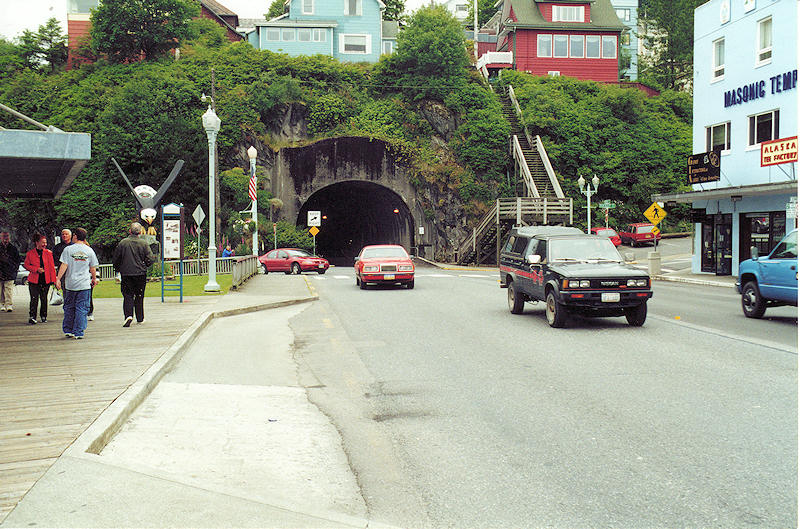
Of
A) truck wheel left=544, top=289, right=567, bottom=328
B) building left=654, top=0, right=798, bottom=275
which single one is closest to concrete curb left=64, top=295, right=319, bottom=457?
truck wheel left=544, top=289, right=567, bottom=328

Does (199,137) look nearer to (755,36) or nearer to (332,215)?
(332,215)

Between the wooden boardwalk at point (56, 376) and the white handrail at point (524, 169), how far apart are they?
114 ft

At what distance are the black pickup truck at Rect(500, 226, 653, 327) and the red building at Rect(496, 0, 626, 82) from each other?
48.6 meters

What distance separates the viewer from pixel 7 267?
16.9 metres

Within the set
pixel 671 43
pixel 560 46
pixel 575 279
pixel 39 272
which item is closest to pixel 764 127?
pixel 575 279

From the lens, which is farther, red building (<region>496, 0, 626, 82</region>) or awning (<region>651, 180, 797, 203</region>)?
red building (<region>496, 0, 626, 82</region>)

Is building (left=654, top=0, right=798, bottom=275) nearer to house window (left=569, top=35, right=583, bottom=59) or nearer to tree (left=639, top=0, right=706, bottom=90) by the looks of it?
house window (left=569, top=35, right=583, bottom=59)

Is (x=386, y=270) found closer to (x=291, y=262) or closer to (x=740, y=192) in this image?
(x=740, y=192)

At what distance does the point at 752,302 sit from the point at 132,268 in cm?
1284

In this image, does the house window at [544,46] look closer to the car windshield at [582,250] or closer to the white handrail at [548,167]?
the white handrail at [548,167]

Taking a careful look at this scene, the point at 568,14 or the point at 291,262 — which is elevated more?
the point at 568,14

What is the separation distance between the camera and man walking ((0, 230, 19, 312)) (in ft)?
53.9

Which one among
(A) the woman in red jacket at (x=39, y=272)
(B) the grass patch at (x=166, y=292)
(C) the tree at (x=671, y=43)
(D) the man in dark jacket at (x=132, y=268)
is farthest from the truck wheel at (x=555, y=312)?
(C) the tree at (x=671, y=43)

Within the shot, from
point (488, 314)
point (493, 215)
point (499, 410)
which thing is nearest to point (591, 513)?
point (499, 410)
